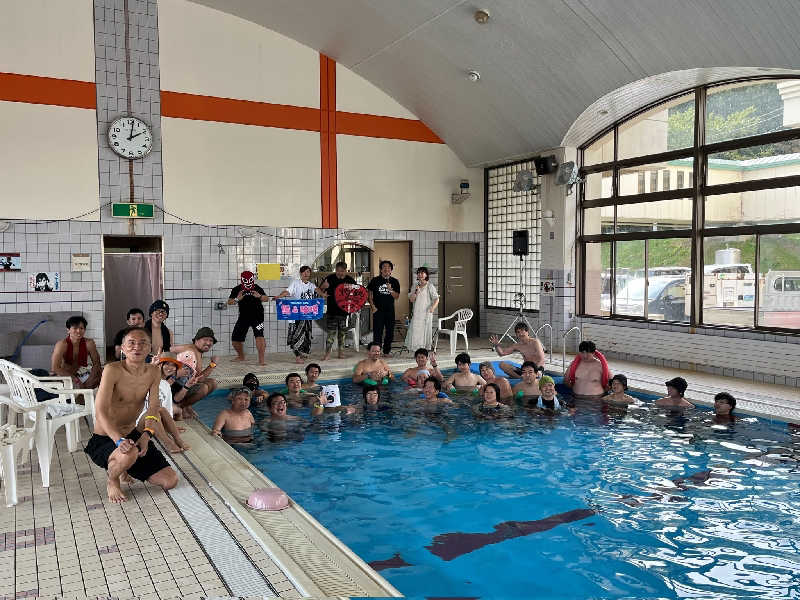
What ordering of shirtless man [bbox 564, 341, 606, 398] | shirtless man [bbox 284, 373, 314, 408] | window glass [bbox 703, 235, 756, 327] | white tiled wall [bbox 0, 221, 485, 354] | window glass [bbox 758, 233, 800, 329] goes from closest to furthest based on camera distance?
1. shirtless man [bbox 284, 373, 314, 408]
2. shirtless man [bbox 564, 341, 606, 398]
3. window glass [bbox 758, 233, 800, 329]
4. window glass [bbox 703, 235, 756, 327]
5. white tiled wall [bbox 0, 221, 485, 354]

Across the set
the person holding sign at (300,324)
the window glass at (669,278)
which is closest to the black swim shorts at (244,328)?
the person holding sign at (300,324)

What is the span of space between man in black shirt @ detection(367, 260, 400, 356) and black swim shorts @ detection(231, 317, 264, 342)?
6.12ft

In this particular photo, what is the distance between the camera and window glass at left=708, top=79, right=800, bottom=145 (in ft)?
26.3

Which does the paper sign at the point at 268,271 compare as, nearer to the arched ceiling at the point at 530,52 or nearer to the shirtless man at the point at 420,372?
the shirtless man at the point at 420,372

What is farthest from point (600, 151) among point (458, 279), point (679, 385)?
point (679, 385)

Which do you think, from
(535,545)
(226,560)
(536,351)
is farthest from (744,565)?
(536,351)

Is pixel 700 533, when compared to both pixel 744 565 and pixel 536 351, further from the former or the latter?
pixel 536 351

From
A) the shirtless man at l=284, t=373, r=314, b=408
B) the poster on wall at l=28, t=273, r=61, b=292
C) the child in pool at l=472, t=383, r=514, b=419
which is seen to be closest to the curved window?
the child in pool at l=472, t=383, r=514, b=419

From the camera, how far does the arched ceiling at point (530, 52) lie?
7258 mm

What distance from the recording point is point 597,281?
11.2 metres

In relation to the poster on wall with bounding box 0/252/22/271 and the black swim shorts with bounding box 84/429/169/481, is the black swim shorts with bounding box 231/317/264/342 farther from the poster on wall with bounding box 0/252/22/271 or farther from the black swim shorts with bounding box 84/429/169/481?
the black swim shorts with bounding box 84/429/169/481

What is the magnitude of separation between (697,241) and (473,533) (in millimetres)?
6797

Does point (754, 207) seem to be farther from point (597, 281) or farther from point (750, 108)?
point (597, 281)

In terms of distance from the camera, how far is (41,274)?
927 cm
